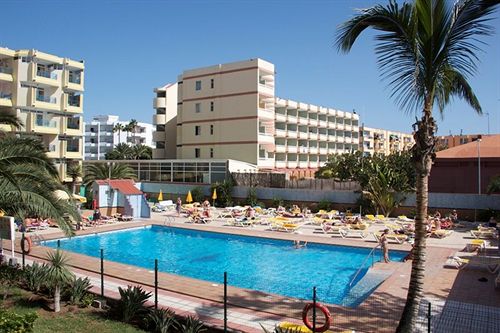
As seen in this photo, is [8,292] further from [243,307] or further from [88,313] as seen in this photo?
[243,307]

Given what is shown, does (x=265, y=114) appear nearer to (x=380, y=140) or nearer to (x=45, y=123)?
(x=45, y=123)

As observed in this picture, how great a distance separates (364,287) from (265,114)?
3356 centimetres

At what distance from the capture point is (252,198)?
34938mm

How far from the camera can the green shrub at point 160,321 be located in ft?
30.1

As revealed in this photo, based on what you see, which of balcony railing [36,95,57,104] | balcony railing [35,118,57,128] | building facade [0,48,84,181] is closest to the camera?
building facade [0,48,84,181]

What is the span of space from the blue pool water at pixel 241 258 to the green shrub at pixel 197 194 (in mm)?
10977

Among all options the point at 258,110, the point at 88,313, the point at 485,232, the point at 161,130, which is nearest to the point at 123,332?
the point at 88,313

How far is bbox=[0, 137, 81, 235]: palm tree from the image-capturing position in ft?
34.8

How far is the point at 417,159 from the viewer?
22.0 ft

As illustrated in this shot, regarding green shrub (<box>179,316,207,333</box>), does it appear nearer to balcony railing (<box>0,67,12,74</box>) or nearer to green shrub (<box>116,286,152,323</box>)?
green shrub (<box>116,286,152,323</box>)

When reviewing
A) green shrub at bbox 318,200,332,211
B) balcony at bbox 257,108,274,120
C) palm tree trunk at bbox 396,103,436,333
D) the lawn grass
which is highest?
balcony at bbox 257,108,274,120

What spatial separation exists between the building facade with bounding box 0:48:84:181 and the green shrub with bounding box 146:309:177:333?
105 feet

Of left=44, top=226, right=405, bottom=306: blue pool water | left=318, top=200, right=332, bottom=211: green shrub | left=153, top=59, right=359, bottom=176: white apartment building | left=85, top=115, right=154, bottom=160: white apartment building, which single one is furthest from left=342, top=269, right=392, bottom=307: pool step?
left=85, top=115, right=154, bottom=160: white apartment building

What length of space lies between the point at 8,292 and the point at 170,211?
23.0 metres
